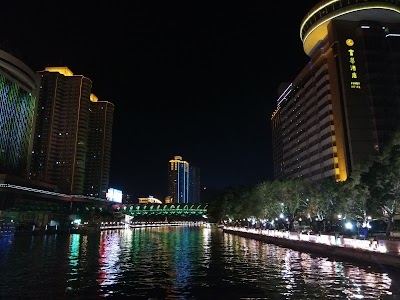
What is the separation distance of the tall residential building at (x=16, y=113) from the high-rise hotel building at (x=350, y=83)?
124 m

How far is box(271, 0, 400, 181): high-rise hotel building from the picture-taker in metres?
124

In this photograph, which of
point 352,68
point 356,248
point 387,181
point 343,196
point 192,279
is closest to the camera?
point 192,279

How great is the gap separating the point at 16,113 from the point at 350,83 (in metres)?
136

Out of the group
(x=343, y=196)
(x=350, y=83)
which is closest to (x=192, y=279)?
(x=343, y=196)

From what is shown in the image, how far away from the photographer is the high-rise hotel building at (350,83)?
407 ft

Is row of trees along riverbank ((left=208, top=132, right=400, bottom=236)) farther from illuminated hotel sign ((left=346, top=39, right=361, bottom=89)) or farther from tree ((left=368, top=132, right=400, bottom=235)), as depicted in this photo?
illuminated hotel sign ((left=346, top=39, right=361, bottom=89))

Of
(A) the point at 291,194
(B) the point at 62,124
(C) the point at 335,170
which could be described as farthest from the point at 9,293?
(B) the point at 62,124

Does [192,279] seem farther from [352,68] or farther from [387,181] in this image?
[352,68]

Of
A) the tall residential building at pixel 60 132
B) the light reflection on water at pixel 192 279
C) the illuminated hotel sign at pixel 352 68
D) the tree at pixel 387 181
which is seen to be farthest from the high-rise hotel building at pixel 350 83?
the tall residential building at pixel 60 132

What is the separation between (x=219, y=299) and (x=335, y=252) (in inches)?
943

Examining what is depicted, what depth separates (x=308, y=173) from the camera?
154 m

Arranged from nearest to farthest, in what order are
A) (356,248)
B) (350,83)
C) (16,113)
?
(356,248)
(350,83)
(16,113)

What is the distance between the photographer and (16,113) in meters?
162

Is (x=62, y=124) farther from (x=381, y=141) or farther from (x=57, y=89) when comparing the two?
(x=381, y=141)
